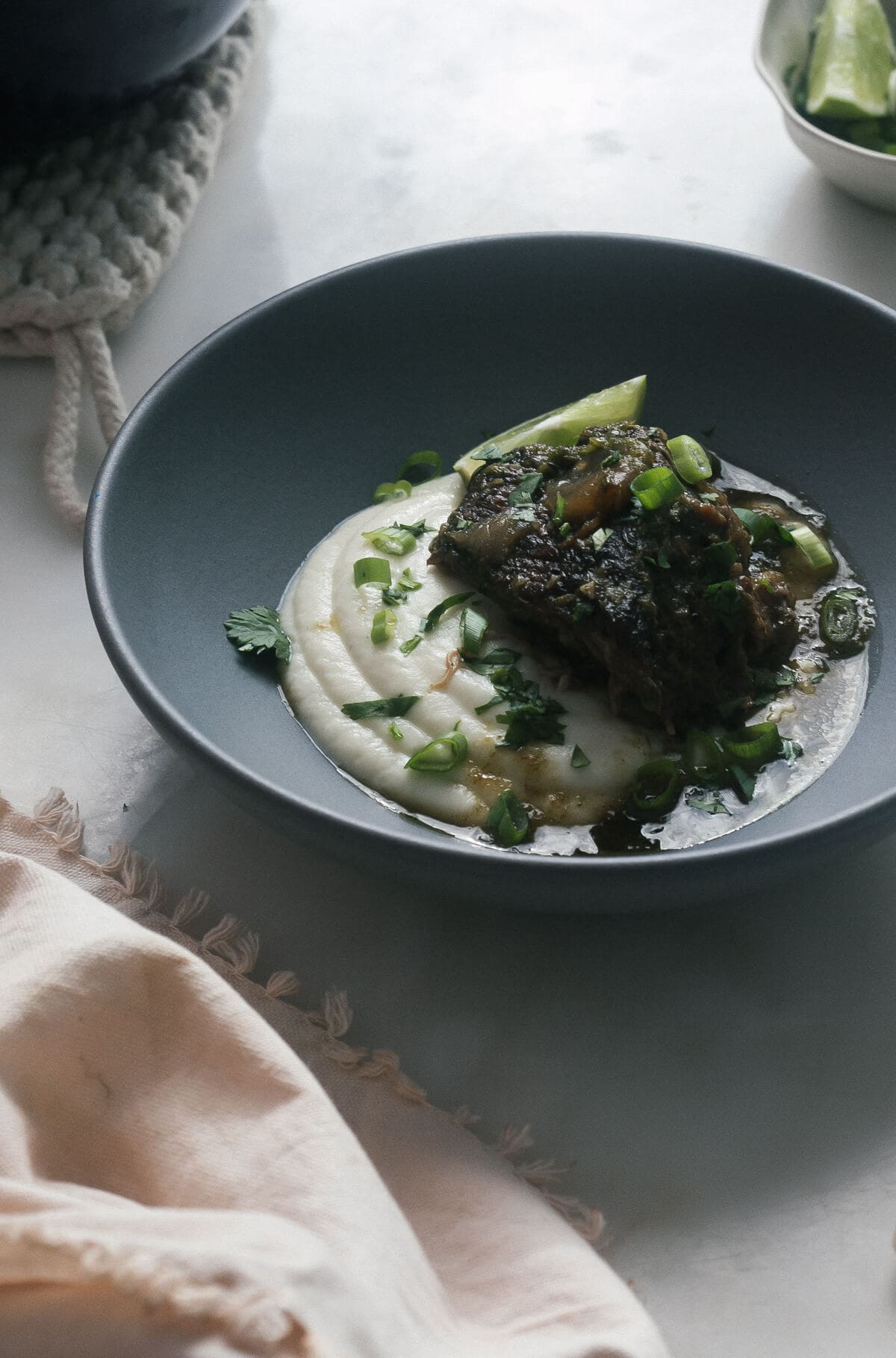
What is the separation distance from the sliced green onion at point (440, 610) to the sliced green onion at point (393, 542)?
196 millimetres

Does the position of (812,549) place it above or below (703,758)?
above

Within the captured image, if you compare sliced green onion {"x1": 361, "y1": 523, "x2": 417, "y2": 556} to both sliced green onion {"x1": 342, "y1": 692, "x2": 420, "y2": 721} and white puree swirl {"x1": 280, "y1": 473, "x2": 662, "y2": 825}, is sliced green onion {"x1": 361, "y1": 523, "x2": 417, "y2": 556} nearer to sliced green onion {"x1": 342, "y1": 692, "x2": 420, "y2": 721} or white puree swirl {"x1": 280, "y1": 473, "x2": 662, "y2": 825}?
white puree swirl {"x1": 280, "y1": 473, "x2": 662, "y2": 825}

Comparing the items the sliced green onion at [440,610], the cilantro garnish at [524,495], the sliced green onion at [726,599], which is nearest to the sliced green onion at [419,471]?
the cilantro garnish at [524,495]

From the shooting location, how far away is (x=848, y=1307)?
2.16 meters

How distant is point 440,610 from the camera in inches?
126

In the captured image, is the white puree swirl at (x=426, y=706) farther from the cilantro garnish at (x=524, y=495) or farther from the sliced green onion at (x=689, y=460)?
the sliced green onion at (x=689, y=460)

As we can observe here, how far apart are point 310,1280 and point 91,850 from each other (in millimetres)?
1272

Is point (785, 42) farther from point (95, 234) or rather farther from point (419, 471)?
point (95, 234)

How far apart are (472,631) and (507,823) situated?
0.52 meters

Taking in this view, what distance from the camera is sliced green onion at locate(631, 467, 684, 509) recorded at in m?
2.98

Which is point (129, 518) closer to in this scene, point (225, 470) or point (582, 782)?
point (225, 470)

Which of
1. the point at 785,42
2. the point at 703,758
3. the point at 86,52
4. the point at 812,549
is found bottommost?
the point at 703,758

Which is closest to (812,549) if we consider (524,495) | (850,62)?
(524,495)

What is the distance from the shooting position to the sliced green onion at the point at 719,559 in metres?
3.01
